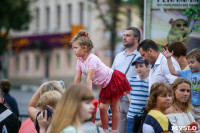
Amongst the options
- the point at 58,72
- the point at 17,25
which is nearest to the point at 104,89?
the point at 17,25

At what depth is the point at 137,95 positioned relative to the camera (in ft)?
29.7

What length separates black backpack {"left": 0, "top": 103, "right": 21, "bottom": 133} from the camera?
7.07 meters

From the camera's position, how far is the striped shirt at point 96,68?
7.88 m

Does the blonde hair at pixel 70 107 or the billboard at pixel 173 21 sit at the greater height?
the billboard at pixel 173 21

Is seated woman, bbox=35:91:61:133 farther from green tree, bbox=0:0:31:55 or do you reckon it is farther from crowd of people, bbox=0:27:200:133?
green tree, bbox=0:0:31:55

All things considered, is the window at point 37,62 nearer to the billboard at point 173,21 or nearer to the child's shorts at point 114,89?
the billboard at point 173,21

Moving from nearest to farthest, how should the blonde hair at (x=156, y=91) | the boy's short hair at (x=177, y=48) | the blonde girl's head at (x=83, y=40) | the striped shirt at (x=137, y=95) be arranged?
the blonde hair at (x=156, y=91) < the blonde girl's head at (x=83, y=40) < the boy's short hair at (x=177, y=48) < the striped shirt at (x=137, y=95)

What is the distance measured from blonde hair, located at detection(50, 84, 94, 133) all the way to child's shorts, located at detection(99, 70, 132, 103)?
3505 millimetres

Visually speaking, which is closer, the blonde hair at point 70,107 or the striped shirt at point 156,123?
the blonde hair at point 70,107

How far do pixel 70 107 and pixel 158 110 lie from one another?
91.7 inches

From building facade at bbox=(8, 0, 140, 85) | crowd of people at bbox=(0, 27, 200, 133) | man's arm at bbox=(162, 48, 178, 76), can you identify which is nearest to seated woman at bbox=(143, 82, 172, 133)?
crowd of people at bbox=(0, 27, 200, 133)

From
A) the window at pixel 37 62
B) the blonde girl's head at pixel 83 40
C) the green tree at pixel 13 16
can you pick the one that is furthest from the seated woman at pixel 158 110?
the window at pixel 37 62

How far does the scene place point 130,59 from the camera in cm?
940

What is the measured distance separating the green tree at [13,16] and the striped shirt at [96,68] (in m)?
34.3
